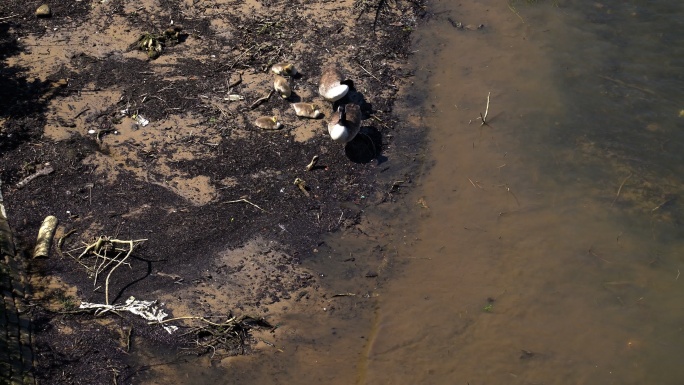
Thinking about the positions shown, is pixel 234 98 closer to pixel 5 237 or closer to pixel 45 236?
pixel 45 236

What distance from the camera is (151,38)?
8.62 m

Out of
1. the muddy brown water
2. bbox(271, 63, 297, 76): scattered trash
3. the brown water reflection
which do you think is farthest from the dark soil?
the brown water reflection

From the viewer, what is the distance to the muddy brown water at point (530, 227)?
20.0 ft

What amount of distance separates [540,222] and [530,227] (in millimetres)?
142

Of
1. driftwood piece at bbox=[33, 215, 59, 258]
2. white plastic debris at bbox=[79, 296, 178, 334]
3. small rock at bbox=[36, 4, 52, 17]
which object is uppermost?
small rock at bbox=[36, 4, 52, 17]

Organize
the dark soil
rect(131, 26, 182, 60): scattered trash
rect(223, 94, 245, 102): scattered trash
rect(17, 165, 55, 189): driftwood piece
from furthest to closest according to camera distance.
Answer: rect(131, 26, 182, 60): scattered trash, rect(223, 94, 245, 102): scattered trash, rect(17, 165, 55, 189): driftwood piece, the dark soil

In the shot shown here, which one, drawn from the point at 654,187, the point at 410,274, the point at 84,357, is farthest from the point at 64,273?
the point at 654,187

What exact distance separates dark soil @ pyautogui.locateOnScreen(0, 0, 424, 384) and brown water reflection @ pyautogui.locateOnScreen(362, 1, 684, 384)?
65 cm

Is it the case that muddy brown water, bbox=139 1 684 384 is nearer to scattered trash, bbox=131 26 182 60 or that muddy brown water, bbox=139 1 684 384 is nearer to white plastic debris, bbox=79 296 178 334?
white plastic debris, bbox=79 296 178 334

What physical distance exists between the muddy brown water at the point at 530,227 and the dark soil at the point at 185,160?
0.46 m

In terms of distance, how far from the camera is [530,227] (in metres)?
7.08

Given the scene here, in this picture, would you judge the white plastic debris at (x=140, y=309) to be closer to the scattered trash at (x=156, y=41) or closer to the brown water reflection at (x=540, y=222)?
the brown water reflection at (x=540, y=222)

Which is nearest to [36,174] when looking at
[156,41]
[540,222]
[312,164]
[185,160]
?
[185,160]

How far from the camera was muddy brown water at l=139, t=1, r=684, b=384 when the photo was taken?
20.0 feet
